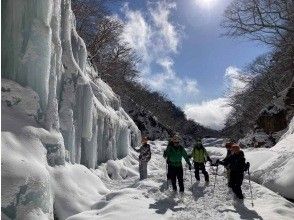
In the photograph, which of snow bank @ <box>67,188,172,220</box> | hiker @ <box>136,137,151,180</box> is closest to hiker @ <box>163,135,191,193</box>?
snow bank @ <box>67,188,172,220</box>

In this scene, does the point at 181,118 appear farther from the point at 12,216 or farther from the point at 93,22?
the point at 12,216

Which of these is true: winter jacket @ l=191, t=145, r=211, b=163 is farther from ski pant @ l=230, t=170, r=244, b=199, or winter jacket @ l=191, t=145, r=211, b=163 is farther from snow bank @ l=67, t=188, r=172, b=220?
snow bank @ l=67, t=188, r=172, b=220

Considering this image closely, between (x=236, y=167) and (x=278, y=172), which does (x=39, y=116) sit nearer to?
(x=236, y=167)

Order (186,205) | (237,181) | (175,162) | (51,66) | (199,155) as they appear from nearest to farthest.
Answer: (186,205) → (51,66) → (237,181) → (175,162) → (199,155)

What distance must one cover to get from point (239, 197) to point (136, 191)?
284 cm

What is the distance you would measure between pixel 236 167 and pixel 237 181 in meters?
0.39

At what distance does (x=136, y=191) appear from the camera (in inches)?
441

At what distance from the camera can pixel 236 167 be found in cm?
1124

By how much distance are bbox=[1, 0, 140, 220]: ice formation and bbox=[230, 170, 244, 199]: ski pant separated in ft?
12.1

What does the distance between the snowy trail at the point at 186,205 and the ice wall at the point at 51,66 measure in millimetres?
1947

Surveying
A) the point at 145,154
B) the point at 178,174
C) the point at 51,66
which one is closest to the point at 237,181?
the point at 178,174

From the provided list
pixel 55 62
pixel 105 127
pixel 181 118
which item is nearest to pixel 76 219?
pixel 55 62

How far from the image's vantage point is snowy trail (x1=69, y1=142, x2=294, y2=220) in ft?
29.9

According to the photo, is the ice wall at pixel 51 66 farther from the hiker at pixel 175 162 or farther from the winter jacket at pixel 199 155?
the winter jacket at pixel 199 155
